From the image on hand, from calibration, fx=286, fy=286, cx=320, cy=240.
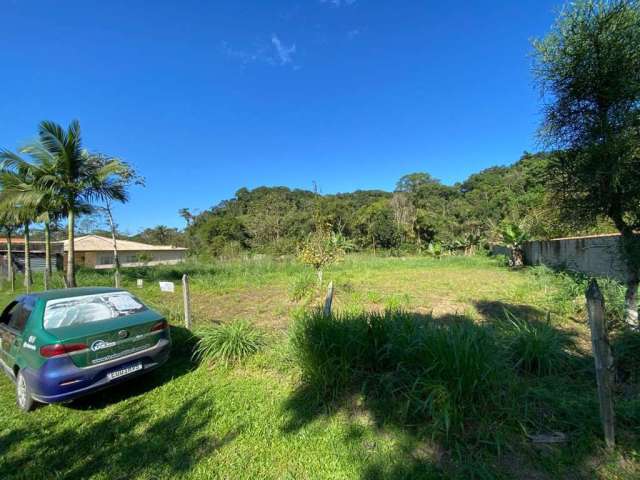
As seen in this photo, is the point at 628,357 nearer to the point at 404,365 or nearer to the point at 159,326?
the point at 404,365

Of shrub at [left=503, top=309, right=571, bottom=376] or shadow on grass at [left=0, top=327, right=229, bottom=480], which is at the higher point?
shrub at [left=503, top=309, right=571, bottom=376]

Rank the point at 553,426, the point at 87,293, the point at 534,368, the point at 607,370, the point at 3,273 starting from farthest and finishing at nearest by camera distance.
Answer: the point at 3,273
the point at 87,293
the point at 534,368
the point at 553,426
the point at 607,370

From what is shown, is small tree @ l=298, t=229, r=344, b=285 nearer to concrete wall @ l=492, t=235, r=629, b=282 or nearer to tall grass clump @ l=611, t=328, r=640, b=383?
tall grass clump @ l=611, t=328, r=640, b=383

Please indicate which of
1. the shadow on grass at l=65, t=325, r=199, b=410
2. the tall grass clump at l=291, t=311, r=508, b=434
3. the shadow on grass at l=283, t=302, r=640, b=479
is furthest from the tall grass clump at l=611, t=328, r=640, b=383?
the shadow on grass at l=65, t=325, r=199, b=410

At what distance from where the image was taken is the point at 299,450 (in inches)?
102

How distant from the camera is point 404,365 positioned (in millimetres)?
3318

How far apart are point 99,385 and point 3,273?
29.2m

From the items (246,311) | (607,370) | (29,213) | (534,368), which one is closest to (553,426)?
(607,370)

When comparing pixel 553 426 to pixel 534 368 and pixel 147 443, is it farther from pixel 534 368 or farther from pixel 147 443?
pixel 147 443

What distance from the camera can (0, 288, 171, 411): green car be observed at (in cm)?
312

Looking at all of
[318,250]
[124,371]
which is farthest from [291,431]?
[318,250]

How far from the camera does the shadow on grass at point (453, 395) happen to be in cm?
232

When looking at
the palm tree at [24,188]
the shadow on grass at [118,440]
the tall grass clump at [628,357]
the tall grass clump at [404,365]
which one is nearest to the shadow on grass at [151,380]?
the shadow on grass at [118,440]

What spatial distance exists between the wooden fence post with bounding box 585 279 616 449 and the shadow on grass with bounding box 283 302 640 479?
21cm
